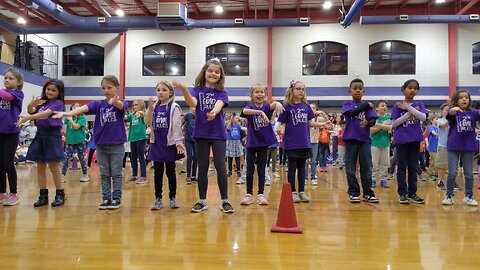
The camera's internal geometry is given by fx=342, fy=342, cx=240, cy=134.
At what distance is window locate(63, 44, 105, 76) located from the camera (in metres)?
17.4

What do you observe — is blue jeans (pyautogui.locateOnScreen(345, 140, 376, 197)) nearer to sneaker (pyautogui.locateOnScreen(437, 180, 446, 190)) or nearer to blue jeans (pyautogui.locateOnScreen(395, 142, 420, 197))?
blue jeans (pyautogui.locateOnScreen(395, 142, 420, 197))

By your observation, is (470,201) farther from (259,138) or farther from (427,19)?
(427,19)

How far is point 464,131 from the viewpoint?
436cm

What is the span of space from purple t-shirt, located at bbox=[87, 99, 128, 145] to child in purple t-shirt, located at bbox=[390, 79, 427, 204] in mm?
3524

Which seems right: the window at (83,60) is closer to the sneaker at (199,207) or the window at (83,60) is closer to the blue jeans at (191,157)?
the blue jeans at (191,157)

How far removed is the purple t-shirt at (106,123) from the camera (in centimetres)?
406

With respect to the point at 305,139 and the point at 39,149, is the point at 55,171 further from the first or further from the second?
the point at 305,139

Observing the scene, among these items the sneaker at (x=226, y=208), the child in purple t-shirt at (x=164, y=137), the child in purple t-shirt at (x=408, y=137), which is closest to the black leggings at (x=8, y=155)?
the child in purple t-shirt at (x=164, y=137)

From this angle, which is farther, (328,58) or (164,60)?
(164,60)

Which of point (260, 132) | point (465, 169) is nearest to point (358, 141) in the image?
point (260, 132)

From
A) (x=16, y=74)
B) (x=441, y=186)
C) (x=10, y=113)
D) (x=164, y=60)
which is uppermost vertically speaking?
(x=164, y=60)

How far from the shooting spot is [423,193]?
530cm

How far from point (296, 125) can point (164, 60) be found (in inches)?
547

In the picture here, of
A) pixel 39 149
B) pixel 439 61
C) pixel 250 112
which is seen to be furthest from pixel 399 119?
pixel 439 61
